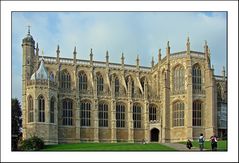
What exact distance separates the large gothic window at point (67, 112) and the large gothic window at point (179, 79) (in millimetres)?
15424

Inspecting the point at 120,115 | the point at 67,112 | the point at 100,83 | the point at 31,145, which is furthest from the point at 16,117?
the point at 31,145

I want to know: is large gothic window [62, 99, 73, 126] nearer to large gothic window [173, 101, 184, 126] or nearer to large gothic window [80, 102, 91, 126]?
large gothic window [80, 102, 91, 126]

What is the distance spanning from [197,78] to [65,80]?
62.6 ft

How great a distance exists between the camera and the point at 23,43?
66438 mm

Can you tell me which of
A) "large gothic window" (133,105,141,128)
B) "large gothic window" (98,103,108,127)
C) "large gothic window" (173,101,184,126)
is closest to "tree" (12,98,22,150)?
"large gothic window" (98,103,108,127)

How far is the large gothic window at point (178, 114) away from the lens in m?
68.4

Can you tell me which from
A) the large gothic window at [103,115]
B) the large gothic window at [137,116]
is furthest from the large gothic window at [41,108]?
the large gothic window at [137,116]

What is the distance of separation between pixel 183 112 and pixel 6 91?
3254 centimetres

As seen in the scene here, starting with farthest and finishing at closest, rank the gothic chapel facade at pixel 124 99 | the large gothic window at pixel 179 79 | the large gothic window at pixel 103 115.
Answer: the large gothic window at pixel 179 79 → the large gothic window at pixel 103 115 → the gothic chapel facade at pixel 124 99

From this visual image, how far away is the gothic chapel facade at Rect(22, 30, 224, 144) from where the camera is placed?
6669 centimetres

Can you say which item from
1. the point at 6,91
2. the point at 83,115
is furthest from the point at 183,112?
the point at 6,91

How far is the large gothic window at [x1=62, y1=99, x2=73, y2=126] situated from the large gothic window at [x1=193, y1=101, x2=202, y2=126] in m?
17.3
